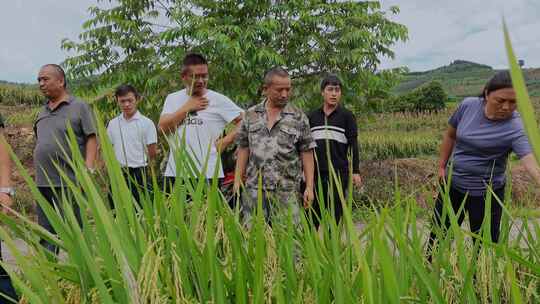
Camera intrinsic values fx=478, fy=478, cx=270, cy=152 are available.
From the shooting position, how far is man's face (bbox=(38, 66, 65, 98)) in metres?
3.03

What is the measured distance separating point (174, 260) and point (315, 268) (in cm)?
23

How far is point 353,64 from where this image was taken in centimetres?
735

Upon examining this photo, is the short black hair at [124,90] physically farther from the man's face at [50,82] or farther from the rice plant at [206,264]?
the rice plant at [206,264]

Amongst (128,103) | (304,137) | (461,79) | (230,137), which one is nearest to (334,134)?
(304,137)

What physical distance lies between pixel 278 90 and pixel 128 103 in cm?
150

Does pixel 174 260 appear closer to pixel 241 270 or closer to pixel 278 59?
pixel 241 270

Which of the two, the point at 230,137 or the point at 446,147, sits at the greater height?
the point at 230,137

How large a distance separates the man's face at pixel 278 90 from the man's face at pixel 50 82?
1370mm

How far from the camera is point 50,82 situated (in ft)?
10.1

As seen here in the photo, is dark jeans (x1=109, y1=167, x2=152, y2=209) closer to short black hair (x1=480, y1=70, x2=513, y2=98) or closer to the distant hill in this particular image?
short black hair (x1=480, y1=70, x2=513, y2=98)

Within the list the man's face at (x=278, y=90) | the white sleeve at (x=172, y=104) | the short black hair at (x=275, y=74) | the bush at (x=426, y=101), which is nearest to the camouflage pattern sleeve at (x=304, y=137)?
the man's face at (x=278, y=90)

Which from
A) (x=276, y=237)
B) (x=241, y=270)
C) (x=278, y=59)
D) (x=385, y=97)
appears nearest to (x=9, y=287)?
(x=276, y=237)

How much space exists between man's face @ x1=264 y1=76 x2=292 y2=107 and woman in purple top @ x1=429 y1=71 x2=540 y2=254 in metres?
0.97

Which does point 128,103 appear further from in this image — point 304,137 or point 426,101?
point 426,101
